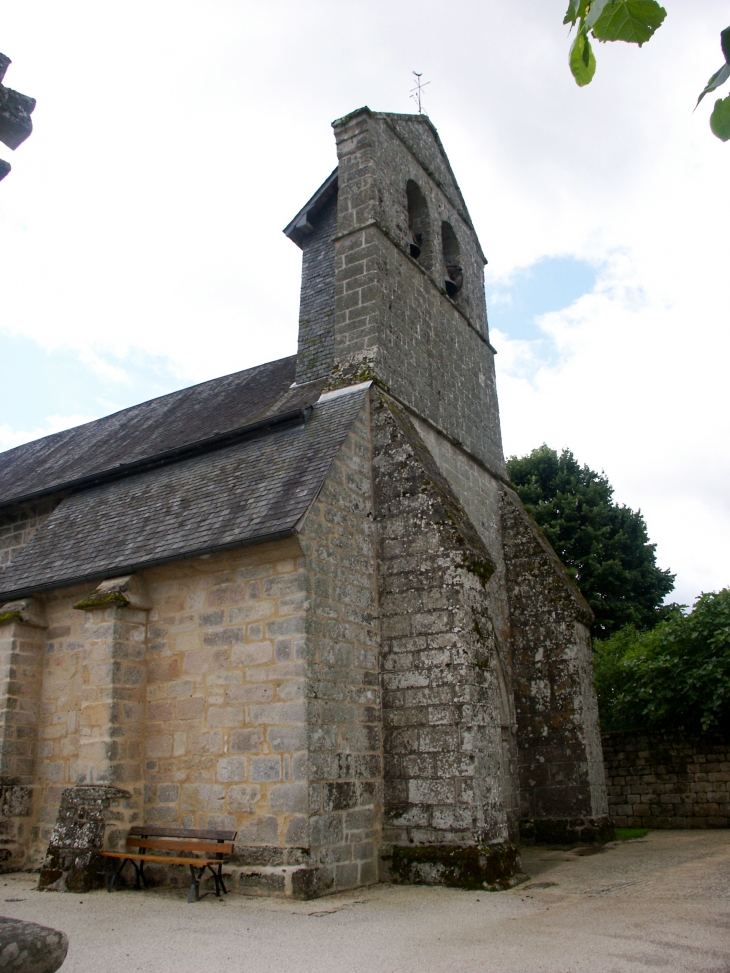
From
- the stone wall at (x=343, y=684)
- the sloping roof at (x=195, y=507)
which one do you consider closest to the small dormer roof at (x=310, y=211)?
the sloping roof at (x=195, y=507)

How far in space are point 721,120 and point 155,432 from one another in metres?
11.4

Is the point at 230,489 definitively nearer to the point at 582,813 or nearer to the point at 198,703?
the point at 198,703

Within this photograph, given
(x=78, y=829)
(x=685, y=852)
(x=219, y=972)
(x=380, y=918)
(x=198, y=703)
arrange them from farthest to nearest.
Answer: (x=685, y=852)
(x=198, y=703)
(x=78, y=829)
(x=380, y=918)
(x=219, y=972)

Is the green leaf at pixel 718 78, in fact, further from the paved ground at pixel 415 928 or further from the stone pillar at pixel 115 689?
the stone pillar at pixel 115 689

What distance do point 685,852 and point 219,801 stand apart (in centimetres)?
583

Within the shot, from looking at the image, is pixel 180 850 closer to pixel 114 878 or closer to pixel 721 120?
pixel 114 878

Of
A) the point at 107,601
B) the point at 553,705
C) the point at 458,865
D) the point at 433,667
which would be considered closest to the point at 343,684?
the point at 433,667

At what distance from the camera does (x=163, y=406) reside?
14062mm

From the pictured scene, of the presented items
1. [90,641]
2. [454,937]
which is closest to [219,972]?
[454,937]

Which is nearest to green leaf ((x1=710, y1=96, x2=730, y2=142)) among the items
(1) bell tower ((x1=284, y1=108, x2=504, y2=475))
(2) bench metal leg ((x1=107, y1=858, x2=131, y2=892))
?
(2) bench metal leg ((x1=107, y1=858, x2=131, y2=892))

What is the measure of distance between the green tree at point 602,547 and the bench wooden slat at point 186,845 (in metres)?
14.9

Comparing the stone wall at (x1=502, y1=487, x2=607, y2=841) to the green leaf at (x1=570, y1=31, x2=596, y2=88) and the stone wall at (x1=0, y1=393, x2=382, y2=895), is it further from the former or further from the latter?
the green leaf at (x1=570, y1=31, x2=596, y2=88)

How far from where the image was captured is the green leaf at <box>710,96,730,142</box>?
5.61ft

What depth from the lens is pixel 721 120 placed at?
67.6 inches
